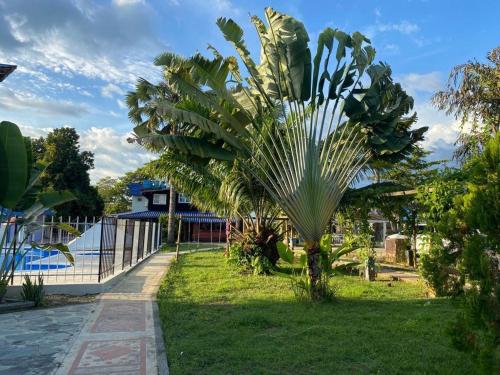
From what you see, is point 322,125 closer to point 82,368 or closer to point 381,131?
point 381,131

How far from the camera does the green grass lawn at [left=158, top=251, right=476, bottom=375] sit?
505cm

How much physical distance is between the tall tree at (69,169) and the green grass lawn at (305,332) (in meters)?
32.9

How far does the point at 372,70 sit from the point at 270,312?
587 centimetres

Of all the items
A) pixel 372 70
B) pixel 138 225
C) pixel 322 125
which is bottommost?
pixel 138 225

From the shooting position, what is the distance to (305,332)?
6547 millimetres

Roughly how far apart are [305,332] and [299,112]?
469cm

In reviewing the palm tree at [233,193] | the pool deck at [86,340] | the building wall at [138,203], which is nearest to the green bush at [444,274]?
the pool deck at [86,340]

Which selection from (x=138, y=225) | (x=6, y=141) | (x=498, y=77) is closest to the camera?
(x=6, y=141)

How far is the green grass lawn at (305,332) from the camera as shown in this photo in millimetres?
5055

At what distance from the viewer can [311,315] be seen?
7.86 m

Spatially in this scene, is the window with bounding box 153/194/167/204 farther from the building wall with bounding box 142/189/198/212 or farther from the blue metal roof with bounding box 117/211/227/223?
the blue metal roof with bounding box 117/211/227/223

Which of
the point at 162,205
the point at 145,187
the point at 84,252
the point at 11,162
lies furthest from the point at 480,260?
the point at 145,187

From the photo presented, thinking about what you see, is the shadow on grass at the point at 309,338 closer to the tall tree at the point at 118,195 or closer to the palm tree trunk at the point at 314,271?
the palm tree trunk at the point at 314,271

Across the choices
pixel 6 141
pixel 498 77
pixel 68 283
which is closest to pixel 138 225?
pixel 68 283
